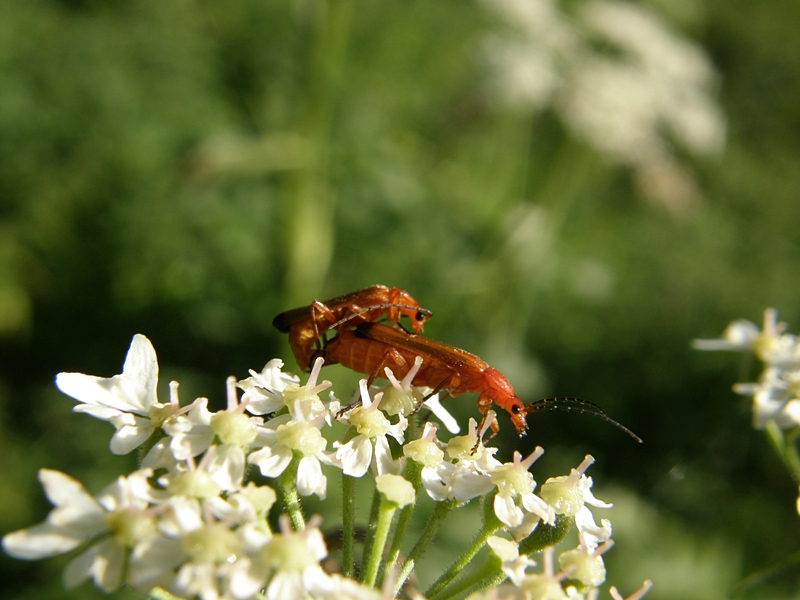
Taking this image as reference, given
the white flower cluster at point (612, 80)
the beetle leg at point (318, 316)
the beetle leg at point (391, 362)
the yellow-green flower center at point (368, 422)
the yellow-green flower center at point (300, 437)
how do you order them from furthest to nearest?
1. the white flower cluster at point (612, 80)
2. the beetle leg at point (318, 316)
3. the beetle leg at point (391, 362)
4. the yellow-green flower center at point (368, 422)
5. the yellow-green flower center at point (300, 437)

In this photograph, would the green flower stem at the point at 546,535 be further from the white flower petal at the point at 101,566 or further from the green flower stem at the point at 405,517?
the white flower petal at the point at 101,566

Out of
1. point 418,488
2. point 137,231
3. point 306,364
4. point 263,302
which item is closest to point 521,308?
point 263,302

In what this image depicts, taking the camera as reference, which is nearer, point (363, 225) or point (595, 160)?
point (363, 225)

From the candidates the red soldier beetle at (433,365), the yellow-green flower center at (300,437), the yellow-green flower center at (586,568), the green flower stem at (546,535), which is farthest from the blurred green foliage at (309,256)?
the yellow-green flower center at (300,437)

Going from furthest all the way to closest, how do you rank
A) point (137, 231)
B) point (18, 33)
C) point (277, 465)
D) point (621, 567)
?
point (18, 33) → point (137, 231) → point (621, 567) → point (277, 465)

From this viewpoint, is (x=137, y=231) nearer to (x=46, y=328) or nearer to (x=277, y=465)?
(x=46, y=328)

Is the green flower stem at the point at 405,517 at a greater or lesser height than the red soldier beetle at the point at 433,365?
lesser
